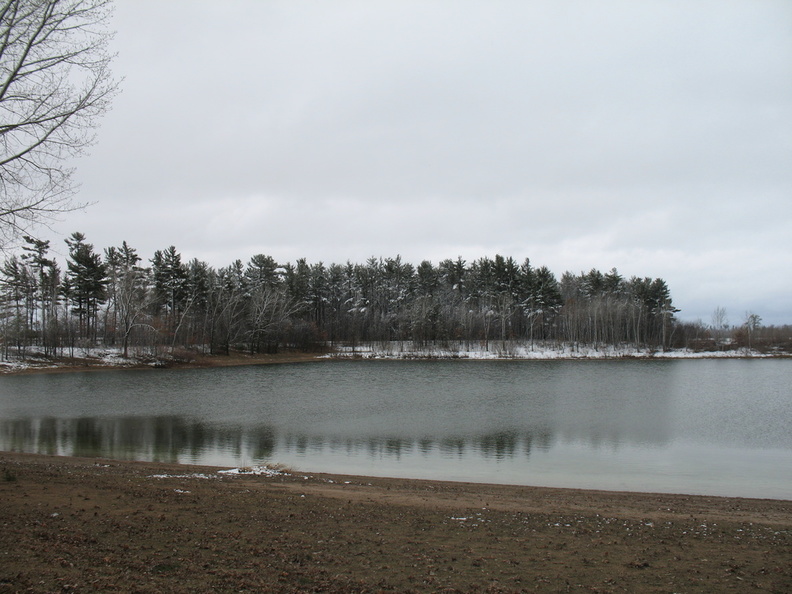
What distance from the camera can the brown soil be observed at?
6043 millimetres

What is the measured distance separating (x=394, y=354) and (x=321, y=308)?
2571 centimetres

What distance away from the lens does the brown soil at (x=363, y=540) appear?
604 cm

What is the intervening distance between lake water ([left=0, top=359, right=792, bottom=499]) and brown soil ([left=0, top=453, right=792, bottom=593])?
16.8ft

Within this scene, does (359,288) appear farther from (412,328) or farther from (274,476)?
(274,476)

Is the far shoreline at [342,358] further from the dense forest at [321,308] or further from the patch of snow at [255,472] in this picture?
the patch of snow at [255,472]

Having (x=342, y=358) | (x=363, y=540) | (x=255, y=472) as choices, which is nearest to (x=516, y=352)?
(x=342, y=358)

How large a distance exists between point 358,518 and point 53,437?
19.7 meters

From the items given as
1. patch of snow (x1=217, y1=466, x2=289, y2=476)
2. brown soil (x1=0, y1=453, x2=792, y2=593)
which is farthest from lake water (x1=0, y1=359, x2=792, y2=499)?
brown soil (x1=0, y1=453, x2=792, y2=593)

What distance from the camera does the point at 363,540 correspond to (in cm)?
787

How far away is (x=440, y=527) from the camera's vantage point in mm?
8898

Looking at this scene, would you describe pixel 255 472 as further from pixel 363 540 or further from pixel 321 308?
pixel 321 308

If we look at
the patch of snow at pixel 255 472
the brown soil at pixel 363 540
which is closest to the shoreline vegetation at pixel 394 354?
the patch of snow at pixel 255 472

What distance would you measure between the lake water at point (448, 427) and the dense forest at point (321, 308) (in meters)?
19.2

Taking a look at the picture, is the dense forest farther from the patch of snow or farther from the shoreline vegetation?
the patch of snow
